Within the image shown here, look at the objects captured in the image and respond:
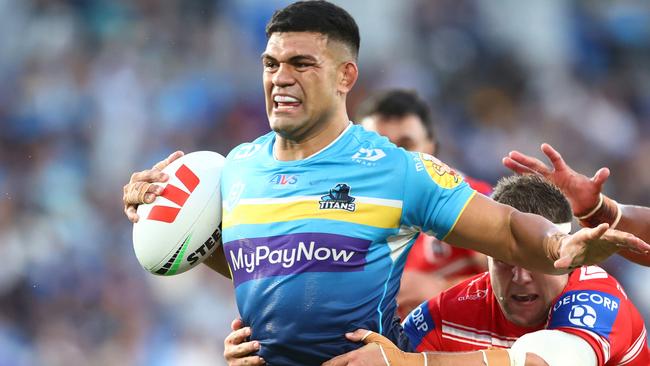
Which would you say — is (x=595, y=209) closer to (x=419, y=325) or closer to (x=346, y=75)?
(x=419, y=325)

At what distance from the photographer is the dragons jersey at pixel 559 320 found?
14.4 ft

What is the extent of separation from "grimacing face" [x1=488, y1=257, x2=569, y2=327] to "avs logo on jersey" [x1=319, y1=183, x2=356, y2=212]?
3.32ft

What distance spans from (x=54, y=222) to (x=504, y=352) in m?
6.45

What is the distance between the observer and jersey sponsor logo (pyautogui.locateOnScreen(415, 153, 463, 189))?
398cm

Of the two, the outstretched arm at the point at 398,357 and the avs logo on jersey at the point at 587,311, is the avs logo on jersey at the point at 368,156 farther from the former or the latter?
the avs logo on jersey at the point at 587,311

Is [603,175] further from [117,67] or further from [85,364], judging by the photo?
[117,67]

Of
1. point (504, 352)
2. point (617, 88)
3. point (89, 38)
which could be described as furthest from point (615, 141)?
point (504, 352)

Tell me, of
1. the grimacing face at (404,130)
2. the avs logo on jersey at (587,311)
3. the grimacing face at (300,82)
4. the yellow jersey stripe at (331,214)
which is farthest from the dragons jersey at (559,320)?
the grimacing face at (404,130)

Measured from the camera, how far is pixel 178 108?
34.3ft

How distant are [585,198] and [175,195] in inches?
73.1

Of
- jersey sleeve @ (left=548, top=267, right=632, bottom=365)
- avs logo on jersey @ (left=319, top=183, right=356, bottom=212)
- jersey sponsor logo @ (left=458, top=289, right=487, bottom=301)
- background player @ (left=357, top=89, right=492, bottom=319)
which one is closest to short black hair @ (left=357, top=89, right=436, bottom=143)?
background player @ (left=357, top=89, right=492, bottom=319)

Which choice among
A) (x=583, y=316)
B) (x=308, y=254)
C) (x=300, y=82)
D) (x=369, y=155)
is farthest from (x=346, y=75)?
(x=583, y=316)

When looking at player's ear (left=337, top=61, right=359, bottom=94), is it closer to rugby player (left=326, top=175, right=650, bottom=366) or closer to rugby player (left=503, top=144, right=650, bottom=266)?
rugby player (left=326, top=175, right=650, bottom=366)

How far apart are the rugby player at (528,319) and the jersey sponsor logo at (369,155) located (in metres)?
0.63
